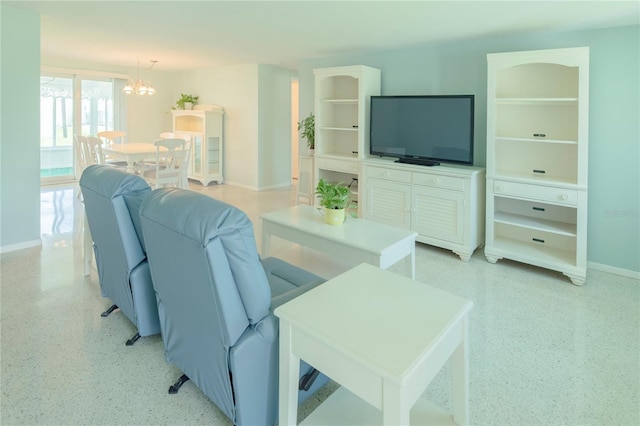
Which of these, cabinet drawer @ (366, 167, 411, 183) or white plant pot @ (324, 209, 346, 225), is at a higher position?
cabinet drawer @ (366, 167, 411, 183)

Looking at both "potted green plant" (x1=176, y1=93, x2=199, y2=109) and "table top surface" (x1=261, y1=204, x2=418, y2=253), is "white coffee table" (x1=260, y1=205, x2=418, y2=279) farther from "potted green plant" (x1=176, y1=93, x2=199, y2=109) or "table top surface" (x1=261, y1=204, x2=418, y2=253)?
"potted green plant" (x1=176, y1=93, x2=199, y2=109)

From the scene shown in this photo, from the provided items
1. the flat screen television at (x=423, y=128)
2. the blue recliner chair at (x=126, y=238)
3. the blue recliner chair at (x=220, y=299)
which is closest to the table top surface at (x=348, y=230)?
the blue recliner chair at (x=220, y=299)

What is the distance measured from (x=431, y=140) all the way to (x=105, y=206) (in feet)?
10.5

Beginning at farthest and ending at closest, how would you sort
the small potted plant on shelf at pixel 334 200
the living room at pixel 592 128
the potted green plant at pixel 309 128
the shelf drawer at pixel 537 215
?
the potted green plant at pixel 309 128, the shelf drawer at pixel 537 215, the living room at pixel 592 128, the small potted plant on shelf at pixel 334 200

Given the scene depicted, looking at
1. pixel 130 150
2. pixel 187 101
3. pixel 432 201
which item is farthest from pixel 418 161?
Answer: pixel 187 101

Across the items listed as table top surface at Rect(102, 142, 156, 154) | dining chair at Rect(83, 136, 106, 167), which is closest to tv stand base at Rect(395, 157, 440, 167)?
table top surface at Rect(102, 142, 156, 154)

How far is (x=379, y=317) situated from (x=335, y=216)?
167 cm

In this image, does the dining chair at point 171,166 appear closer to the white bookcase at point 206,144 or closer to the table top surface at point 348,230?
the white bookcase at point 206,144

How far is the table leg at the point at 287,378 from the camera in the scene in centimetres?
141

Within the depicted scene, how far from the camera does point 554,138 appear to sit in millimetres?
3734

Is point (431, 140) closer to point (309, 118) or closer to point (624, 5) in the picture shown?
point (624, 5)

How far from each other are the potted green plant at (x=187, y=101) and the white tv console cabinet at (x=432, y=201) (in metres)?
4.82

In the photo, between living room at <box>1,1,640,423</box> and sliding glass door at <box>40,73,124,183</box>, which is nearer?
living room at <box>1,1,640,423</box>

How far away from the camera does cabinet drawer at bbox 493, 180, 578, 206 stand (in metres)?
3.35
